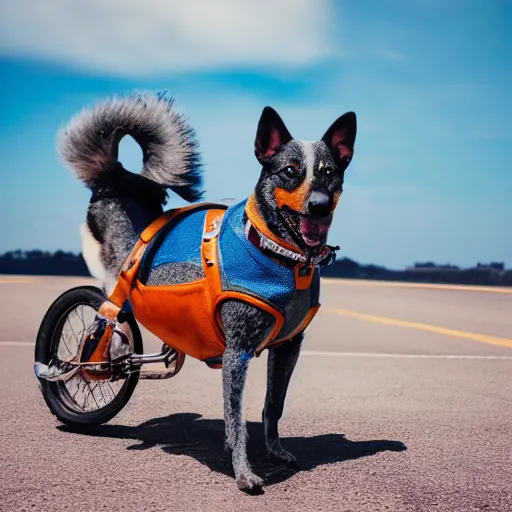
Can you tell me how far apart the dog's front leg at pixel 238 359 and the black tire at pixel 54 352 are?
1196mm

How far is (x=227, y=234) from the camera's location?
13.8 ft

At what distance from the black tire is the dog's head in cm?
169

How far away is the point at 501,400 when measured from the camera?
6.61m

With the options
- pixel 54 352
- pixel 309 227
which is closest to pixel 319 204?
pixel 309 227

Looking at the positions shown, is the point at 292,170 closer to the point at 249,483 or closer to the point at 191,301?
the point at 191,301

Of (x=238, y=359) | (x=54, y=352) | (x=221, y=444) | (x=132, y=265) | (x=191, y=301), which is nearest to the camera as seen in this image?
(x=238, y=359)

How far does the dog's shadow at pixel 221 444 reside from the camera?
4520mm

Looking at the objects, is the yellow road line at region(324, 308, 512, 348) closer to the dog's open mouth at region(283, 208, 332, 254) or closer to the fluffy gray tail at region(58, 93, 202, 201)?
the fluffy gray tail at region(58, 93, 202, 201)

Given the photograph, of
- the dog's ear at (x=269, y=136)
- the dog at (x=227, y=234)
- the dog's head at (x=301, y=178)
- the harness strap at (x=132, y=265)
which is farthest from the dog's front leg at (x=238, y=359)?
the harness strap at (x=132, y=265)

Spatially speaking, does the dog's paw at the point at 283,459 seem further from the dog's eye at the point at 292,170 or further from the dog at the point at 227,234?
the dog's eye at the point at 292,170

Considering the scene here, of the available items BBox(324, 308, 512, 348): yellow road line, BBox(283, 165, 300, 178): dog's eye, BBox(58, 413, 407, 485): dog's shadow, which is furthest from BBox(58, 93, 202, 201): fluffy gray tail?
BBox(324, 308, 512, 348): yellow road line

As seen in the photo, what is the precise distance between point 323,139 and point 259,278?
812 mm

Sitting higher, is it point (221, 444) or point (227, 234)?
point (227, 234)

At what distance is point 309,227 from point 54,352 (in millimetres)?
2535
